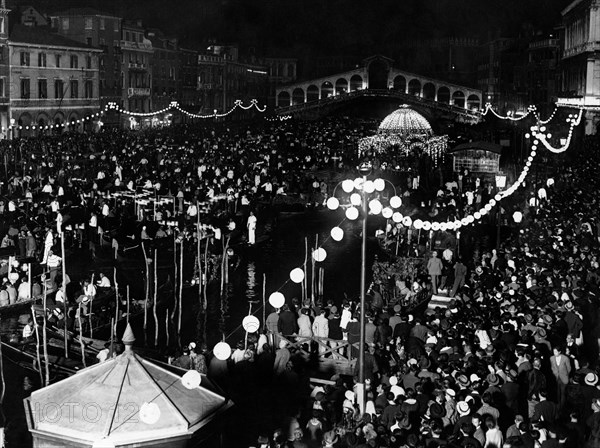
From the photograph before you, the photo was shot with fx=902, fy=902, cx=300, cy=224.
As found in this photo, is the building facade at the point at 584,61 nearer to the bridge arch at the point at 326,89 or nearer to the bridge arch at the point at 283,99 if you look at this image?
the bridge arch at the point at 326,89

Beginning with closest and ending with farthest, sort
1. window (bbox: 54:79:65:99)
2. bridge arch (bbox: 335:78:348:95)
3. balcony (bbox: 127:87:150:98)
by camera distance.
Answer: window (bbox: 54:79:65:99) → balcony (bbox: 127:87:150:98) → bridge arch (bbox: 335:78:348:95)

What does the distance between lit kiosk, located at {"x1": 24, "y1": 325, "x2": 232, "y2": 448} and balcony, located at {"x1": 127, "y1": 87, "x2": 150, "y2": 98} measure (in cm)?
7301

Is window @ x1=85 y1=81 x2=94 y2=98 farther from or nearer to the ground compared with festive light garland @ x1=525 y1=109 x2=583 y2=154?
farther from the ground

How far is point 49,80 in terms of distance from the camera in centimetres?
6675

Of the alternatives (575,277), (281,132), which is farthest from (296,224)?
(281,132)

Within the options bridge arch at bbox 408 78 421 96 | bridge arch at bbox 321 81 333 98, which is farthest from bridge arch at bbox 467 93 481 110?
bridge arch at bbox 321 81 333 98

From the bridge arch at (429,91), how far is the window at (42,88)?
6035cm

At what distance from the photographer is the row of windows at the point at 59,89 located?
63.3m

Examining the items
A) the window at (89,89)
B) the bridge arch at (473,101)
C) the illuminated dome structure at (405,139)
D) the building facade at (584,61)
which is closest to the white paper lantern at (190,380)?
the illuminated dome structure at (405,139)

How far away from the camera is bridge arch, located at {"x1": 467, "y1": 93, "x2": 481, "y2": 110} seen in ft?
360

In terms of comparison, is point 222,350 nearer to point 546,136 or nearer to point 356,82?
point 546,136

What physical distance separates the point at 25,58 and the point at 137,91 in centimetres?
1867

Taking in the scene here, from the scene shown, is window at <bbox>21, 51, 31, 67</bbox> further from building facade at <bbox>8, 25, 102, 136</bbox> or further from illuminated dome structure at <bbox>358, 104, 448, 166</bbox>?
illuminated dome structure at <bbox>358, 104, 448, 166</bbox>

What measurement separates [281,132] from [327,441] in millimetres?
58916
